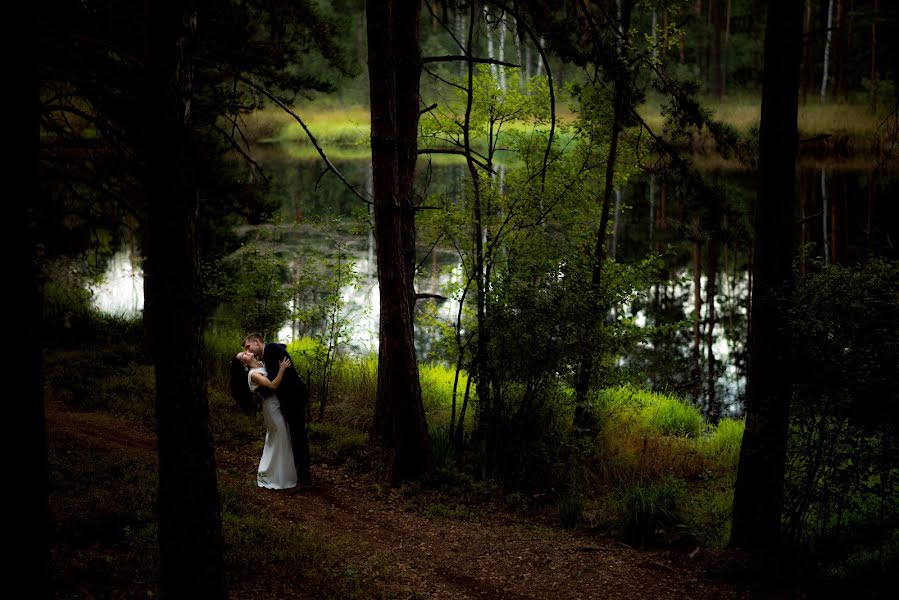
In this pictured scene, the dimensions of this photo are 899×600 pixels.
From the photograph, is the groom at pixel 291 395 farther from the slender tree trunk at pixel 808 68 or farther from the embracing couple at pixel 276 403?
the slender tree trunk at pixel 808 68

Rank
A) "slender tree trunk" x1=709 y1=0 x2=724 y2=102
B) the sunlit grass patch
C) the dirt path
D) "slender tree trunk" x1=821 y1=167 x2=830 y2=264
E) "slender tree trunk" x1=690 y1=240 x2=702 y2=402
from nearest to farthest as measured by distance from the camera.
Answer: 1. the dirt path
2. the sunlit grass patch
3. "slender tree trunk" x1=690 y1=240 x2=702 y2=402
4. "slender tree trunk" x1=821 y1=167 x2=830 y2=264
5. "slender tree trunk" x1=709 y1=0 x2=724 y2=102

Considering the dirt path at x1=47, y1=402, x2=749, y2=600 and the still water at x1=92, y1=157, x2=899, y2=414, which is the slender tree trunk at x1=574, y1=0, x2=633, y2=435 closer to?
the still water at x1=92, y1=157, x2=899, y2=414

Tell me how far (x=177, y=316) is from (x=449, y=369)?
35.9 feet

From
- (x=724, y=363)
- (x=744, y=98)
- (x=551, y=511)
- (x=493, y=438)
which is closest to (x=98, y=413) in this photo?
(x=493, y=438)

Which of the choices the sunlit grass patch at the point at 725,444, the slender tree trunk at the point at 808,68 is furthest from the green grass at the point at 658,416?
the slender tree trunk at the point at 808,68

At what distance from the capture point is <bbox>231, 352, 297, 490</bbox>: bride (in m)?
8.63

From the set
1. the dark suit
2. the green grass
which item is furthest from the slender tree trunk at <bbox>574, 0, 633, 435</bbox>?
the dark suit

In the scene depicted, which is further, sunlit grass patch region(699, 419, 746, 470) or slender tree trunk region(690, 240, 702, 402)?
slender tree trunk region(690, 240, 702, 402)

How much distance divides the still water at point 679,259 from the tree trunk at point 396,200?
136cm

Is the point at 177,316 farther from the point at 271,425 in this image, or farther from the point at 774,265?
the point at 774,265

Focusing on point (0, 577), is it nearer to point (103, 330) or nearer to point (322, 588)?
point (322, 588)

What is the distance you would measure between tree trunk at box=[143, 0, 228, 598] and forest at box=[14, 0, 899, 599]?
0.06 feet

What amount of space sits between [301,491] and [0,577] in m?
4.83

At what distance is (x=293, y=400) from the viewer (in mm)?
8773
